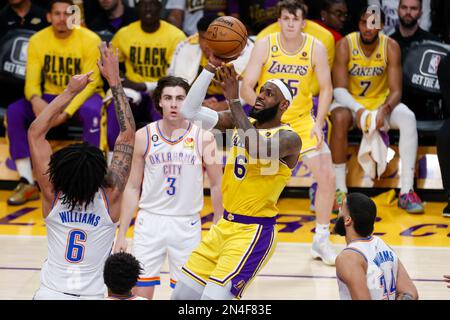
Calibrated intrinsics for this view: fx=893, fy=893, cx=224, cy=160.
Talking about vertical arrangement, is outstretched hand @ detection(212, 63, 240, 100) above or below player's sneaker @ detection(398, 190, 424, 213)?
above

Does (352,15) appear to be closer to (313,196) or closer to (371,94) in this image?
(371,94)

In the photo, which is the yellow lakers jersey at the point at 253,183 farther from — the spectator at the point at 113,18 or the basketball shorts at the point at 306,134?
the spectator at the point at 113,18

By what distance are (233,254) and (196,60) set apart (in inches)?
186

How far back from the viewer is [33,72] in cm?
995

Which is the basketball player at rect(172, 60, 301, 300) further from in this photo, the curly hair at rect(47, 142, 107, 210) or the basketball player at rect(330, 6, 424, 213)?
the basketball player at rect(330, 6, 424, 213)

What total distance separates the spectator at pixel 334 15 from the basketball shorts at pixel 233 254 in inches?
206

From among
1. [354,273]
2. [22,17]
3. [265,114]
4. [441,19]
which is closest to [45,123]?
[265,114]

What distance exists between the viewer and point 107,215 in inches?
197

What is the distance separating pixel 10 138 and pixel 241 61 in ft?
8.95

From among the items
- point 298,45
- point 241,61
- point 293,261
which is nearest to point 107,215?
point 293,261

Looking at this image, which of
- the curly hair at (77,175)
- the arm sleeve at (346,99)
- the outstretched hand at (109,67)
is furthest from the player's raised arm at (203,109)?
the arm sleeve at (346,99)

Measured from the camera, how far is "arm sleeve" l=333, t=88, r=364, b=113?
32.1ft

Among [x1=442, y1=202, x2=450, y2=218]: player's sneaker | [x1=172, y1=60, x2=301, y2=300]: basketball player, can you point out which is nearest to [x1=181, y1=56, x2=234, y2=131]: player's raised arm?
[x1=172, y1=60, x2=301, y2=300]: basketball player

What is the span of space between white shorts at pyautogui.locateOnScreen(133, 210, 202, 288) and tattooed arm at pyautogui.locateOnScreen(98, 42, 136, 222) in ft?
3.55
